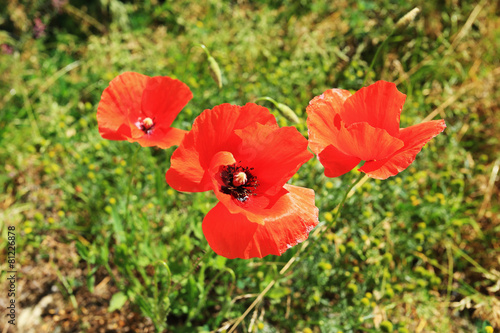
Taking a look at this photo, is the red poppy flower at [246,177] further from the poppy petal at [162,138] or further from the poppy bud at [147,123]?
the poppy bud at [147,123]

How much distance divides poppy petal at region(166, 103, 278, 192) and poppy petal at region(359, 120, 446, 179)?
1.16ft

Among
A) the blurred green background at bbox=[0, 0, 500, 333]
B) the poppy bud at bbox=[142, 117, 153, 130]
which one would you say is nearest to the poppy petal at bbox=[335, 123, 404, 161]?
the blurred green background at bbox=[0, 0, 500, 333]

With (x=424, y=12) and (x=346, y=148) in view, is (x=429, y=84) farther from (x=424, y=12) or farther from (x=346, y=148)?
(x=346, y=148)

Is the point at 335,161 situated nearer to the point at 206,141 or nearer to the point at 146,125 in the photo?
the point at 206,141

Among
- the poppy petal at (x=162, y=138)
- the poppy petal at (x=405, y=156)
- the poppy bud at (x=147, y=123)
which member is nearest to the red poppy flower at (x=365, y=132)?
the poppy petal at (x=405, y=156)

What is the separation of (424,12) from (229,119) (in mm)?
3657

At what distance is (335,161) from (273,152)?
0.20 meters

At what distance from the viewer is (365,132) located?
1289mm

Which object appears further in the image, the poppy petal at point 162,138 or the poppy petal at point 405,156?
the poppy petal at point 162,138

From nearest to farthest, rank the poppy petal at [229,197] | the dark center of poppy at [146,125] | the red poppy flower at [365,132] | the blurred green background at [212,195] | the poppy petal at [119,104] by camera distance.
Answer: the poppy petal at [229,197] < the red poppy flower at [365,132] < the poppy petal at [119,104] < the dark center of poppy at [146,125] < the blurred green background at [212,195]

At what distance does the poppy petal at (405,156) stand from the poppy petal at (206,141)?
35 centimetres

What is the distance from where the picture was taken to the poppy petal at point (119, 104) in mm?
1537

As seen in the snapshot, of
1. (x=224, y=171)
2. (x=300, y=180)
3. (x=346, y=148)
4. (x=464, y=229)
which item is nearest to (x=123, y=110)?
(x=224, y=171)

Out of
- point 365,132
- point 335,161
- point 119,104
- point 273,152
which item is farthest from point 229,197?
point 119,104
